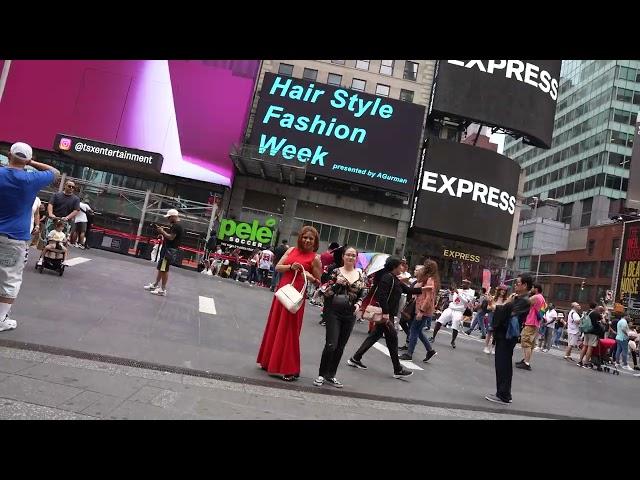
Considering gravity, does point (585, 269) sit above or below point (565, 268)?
below

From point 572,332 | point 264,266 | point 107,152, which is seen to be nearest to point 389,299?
point 572,332

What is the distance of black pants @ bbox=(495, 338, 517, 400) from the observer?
24.5 ft

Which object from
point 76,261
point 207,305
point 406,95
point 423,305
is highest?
point 406,95

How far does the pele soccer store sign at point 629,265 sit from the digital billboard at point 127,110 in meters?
30.6

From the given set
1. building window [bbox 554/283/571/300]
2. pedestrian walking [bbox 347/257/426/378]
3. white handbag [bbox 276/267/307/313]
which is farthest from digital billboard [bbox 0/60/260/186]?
building window [bbox 554/283/571/300]

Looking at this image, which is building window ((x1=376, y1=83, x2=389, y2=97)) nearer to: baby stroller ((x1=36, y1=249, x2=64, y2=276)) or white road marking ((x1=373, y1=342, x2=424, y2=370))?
white road marking ((x1=373, y1=342, x2=424, y2=370))

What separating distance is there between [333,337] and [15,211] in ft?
12.8

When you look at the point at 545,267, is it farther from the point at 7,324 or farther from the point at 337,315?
the point at 7,324

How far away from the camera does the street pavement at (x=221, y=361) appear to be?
5.35m

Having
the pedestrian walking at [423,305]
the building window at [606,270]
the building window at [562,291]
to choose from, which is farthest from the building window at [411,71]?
the building window at [562,291]

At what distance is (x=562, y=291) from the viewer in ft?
235

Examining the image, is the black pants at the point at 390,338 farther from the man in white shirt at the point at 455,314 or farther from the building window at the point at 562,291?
the building window at the point at 562,291
